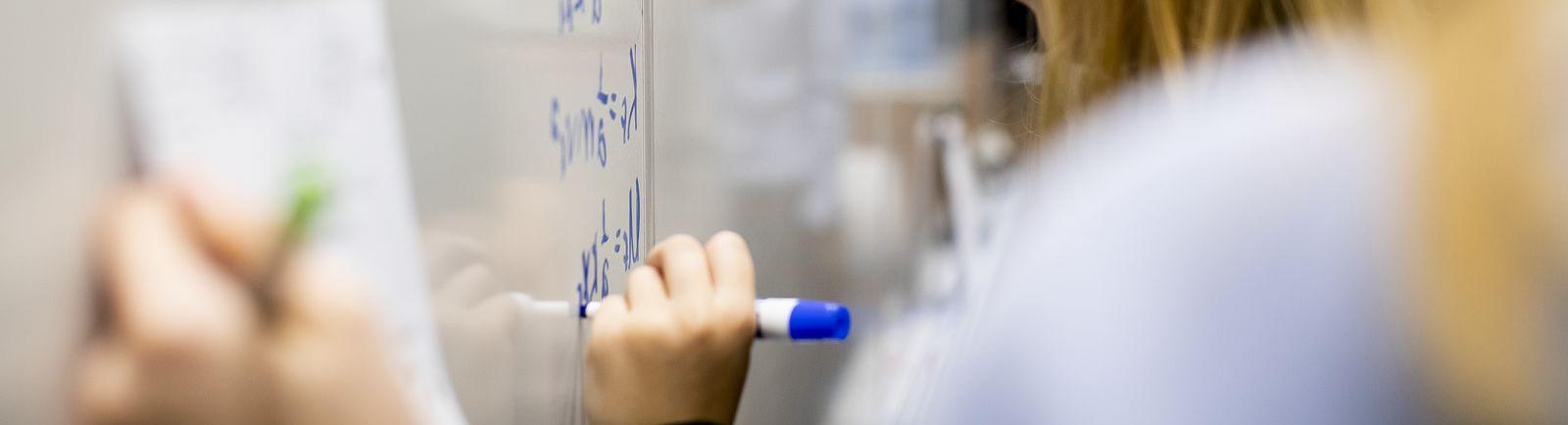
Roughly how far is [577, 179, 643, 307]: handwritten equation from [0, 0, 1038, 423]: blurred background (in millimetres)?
51

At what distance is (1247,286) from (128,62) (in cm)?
29

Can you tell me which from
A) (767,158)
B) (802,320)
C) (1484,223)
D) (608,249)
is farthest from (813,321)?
(767,158)

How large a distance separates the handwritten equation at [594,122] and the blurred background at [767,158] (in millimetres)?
36

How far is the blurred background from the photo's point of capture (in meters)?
0.20

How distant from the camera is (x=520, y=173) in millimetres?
446

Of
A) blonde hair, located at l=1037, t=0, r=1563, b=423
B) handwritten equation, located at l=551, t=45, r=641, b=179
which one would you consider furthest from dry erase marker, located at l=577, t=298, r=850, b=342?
blonde hair, located at l=1037, t=0, r=1563, b=423

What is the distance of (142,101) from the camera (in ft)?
0.71

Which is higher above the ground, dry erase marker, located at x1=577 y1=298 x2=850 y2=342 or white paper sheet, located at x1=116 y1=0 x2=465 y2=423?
white paper sheet, located at x1=116 y1=0 x2=465 y2=423

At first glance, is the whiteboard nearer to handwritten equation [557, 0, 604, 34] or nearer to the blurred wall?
handwritten equation [557, 0, 604, 34]

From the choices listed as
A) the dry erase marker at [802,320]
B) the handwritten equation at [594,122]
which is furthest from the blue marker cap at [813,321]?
the handwritten equation at [594,122]

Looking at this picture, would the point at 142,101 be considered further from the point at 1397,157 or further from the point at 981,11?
the point at 981,11

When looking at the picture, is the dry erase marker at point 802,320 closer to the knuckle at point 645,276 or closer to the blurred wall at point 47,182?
the knuckle at point 645,276

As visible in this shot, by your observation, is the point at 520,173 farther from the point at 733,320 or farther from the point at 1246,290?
the point at 1246,290

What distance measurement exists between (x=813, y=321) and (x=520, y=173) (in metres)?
0.14
